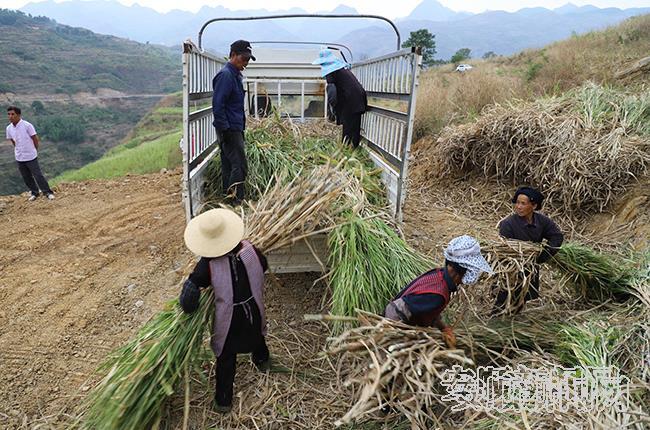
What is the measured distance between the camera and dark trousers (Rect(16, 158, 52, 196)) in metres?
6.00

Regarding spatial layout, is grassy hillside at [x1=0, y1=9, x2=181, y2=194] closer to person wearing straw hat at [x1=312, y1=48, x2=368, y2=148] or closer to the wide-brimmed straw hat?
person wearing straw hat at [x1=312, y1=48, x2=368, y2=148]

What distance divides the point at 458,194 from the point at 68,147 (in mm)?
37047

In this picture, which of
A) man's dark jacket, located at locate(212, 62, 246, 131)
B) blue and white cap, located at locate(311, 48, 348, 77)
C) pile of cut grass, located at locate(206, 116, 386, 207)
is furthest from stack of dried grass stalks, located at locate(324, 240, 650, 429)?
blue and white cap, located at locate(311, 48, 348, 77)

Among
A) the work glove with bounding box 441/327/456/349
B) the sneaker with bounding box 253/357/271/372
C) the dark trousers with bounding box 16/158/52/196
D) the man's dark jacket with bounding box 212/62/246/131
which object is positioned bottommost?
the sneaker with bounding box 253/357/271/372

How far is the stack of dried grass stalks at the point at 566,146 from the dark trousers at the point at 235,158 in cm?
369

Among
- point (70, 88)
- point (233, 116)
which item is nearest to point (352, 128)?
point (233, 116)

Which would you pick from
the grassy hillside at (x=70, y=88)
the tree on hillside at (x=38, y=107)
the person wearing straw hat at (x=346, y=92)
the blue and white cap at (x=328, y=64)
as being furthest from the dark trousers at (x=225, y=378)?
the tree on hillside at (x=38, y=107)

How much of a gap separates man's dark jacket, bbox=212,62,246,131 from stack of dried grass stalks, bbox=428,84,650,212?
3.68 meters

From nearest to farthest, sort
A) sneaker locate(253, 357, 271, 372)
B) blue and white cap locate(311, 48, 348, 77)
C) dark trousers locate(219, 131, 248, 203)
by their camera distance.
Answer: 1. sneaker locate(253, 357, 271, 372)
2. dark trousers locate(219, 131, 248, 203)
3. blue and white cap locate(311, 48, 348, 77)

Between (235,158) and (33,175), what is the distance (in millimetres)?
4336

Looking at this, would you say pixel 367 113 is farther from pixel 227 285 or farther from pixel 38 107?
pixel 38 107

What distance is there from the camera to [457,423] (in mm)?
2062

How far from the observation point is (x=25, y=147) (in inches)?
234

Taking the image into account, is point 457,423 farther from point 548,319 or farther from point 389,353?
point 548,319
